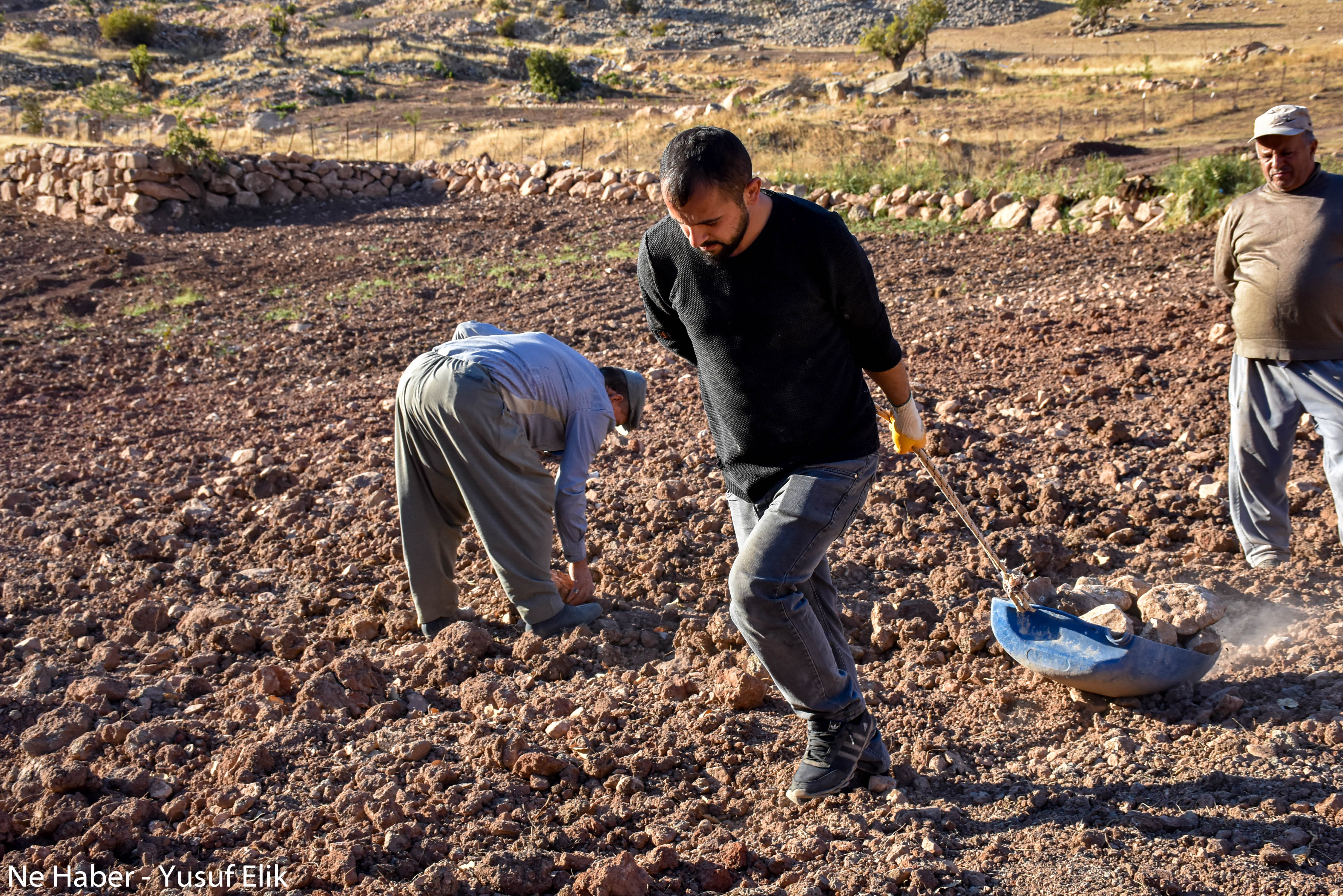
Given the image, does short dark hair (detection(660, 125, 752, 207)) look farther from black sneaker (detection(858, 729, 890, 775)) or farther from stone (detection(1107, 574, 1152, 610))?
stone (detection(1107, 574, 1152, 610))

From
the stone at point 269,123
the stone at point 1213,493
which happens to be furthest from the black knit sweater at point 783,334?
the stone at point 269,123

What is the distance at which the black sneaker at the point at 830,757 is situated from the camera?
267 centimetres

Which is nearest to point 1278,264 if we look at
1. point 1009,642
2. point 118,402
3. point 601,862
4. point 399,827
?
point 1009,642

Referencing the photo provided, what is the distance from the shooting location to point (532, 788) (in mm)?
2908

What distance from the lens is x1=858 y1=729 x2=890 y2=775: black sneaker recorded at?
2.79 meters

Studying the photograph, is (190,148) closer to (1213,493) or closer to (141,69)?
(1213,493)

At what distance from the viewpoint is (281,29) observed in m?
37.7

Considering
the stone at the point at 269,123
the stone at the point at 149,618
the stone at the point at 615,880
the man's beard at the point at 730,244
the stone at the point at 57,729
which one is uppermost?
the stone at the point at 269,123

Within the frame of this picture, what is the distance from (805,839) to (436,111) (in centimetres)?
2800

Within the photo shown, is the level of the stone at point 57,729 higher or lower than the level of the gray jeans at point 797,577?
lower

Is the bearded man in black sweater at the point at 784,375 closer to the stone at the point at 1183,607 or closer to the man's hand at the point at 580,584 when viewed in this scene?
the stone at the point at 1183,607

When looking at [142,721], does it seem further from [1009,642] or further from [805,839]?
[1009,642]

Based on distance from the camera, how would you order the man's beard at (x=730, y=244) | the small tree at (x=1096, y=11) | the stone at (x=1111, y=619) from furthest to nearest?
the small tree at (x=1096, y=11), the stone at (x=1111, y=619), the man's beard at (x=730, y=244)

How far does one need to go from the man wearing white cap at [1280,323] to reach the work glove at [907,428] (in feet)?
5.61
